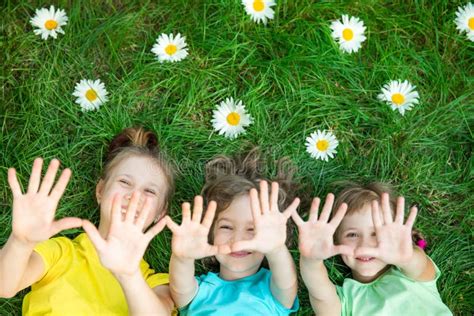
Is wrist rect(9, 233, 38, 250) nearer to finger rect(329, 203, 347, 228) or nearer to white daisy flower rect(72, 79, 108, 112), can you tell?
white daisy flower rect(72, 79, 108, 112)

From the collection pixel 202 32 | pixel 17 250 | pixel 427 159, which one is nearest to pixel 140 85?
pixel 202 32

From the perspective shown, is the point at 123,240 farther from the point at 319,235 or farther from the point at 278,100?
the point at 278,100

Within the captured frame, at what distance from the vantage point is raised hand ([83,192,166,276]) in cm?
216

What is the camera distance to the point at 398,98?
291 cm

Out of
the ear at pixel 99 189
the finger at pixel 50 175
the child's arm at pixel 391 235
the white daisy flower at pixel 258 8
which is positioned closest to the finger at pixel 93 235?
the finger at pixel 50 175

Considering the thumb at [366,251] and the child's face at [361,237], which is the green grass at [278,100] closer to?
the child's face at [361,237]

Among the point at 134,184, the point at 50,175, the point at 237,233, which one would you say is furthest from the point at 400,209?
the point at 50,175

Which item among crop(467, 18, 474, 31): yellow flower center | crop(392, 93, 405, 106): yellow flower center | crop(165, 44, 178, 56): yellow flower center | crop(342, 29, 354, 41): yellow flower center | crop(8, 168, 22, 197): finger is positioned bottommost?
crop(8, 168, 22, 197): finger

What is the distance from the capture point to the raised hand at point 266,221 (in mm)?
2277

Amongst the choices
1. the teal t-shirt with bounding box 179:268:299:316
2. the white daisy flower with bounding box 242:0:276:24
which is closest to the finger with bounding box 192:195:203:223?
the teal t-shirt with bounding box 179:268:299:316

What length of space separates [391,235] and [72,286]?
1.30m

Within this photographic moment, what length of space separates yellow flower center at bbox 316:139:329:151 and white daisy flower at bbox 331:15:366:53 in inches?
17.0

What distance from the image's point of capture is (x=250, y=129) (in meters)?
2.94

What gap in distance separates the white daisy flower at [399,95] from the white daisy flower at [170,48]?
0.93 m
